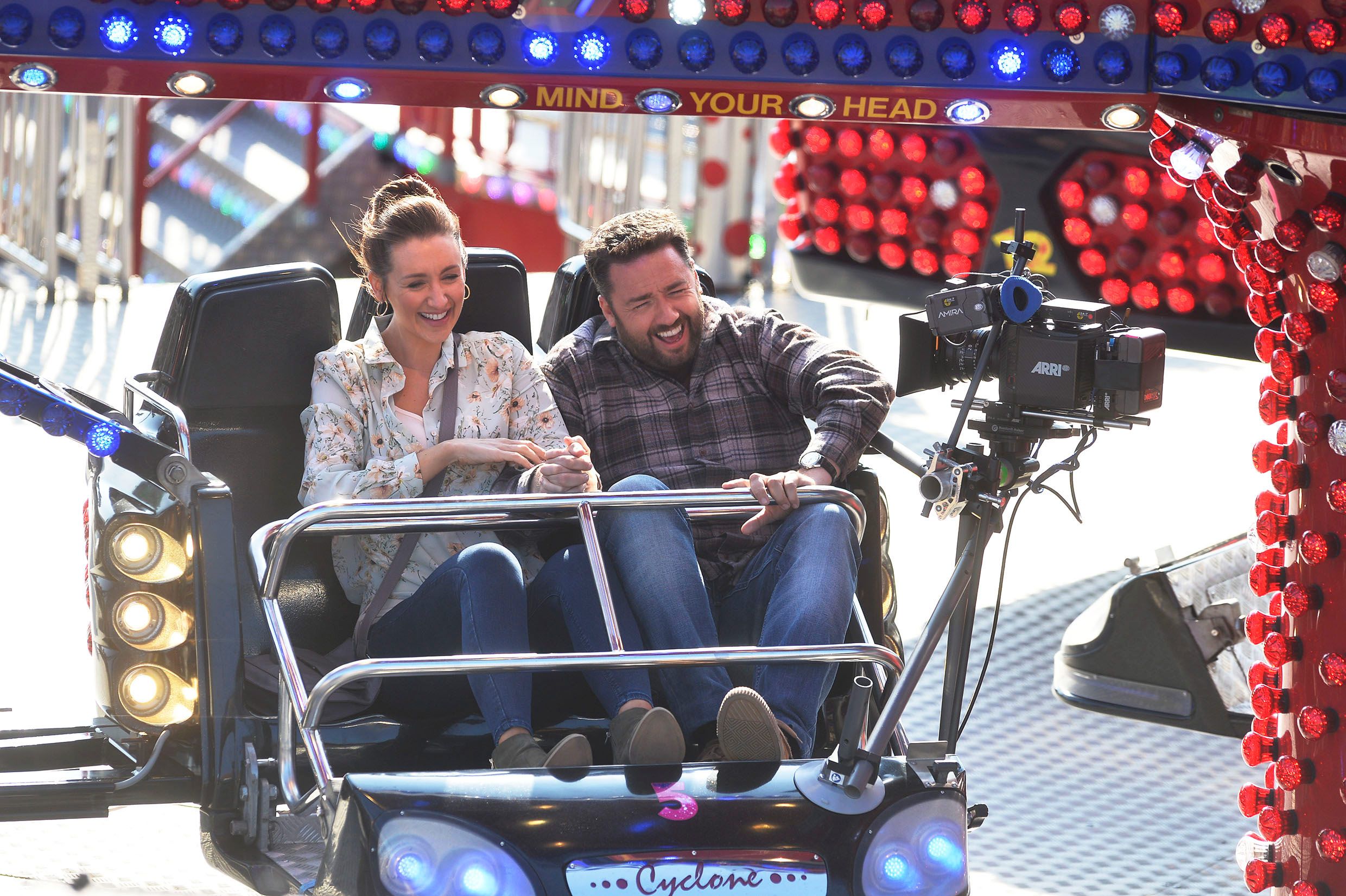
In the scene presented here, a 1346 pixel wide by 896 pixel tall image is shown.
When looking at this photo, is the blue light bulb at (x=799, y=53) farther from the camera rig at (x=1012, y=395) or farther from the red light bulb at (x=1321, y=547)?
the red light bulb at (x=1321, y=547)

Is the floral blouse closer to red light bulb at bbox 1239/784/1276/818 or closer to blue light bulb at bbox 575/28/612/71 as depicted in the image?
blue light bulb at bbox 575/28/612/71

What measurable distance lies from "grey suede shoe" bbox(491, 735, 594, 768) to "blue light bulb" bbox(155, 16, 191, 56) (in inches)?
44.1

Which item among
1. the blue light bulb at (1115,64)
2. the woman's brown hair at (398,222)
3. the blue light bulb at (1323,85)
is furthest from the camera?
the woman's brown hair at (398,222)

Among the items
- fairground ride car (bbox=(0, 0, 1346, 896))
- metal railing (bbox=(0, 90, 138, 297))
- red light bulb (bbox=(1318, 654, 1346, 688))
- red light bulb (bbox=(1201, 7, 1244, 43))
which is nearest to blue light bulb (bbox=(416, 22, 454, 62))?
fairground ride car (bbox=(0, 0, 1346, 896))

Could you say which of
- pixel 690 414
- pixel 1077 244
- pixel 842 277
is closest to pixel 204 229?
pixel 842 277

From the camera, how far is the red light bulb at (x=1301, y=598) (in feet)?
8.72

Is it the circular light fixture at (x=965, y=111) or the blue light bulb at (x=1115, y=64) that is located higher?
the blue light bulb at (x=1115, y=64)

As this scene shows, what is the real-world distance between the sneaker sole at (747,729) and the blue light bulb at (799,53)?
3.09 ft

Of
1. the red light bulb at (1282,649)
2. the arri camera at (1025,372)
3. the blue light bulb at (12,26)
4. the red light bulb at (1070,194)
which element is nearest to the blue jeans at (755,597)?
the arri camera at (1025,372)

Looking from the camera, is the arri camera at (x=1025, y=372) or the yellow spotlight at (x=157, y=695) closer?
the arri camera at (x=1025, y=372)

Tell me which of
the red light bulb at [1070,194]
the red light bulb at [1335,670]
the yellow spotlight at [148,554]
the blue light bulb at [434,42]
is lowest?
the red light bulb at [1335,670]

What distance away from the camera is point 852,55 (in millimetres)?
2617

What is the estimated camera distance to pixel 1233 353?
160 inches

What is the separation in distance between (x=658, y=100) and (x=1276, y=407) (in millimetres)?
1066
